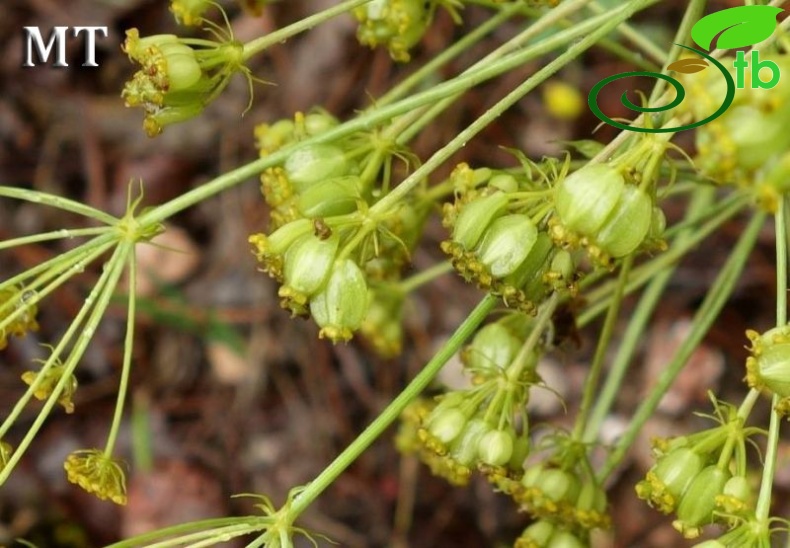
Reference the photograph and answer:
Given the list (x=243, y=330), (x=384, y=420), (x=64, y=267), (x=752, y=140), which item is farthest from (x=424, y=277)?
(x=243, y=330)

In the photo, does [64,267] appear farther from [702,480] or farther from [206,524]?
[702,480]

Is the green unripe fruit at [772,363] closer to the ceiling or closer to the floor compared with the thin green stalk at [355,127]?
closer to the floor

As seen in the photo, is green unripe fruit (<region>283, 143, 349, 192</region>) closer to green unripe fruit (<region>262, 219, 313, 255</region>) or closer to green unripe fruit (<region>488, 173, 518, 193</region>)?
green unripe fruit (<region>262, 219, 313, 255</region>)

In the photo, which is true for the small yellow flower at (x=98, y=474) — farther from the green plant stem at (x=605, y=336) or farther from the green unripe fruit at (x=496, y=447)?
the green plant stem at (x=605, y=336)

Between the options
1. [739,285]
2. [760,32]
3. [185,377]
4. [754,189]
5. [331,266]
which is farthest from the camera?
[185,377]

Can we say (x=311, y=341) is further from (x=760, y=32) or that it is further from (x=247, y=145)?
(x=760, y=32)

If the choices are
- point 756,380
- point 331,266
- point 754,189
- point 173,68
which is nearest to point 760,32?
point 754,189

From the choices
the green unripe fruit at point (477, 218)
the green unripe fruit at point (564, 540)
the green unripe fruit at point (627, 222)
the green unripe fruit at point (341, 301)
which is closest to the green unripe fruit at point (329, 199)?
the green unripe fruit at point (341, 301)
